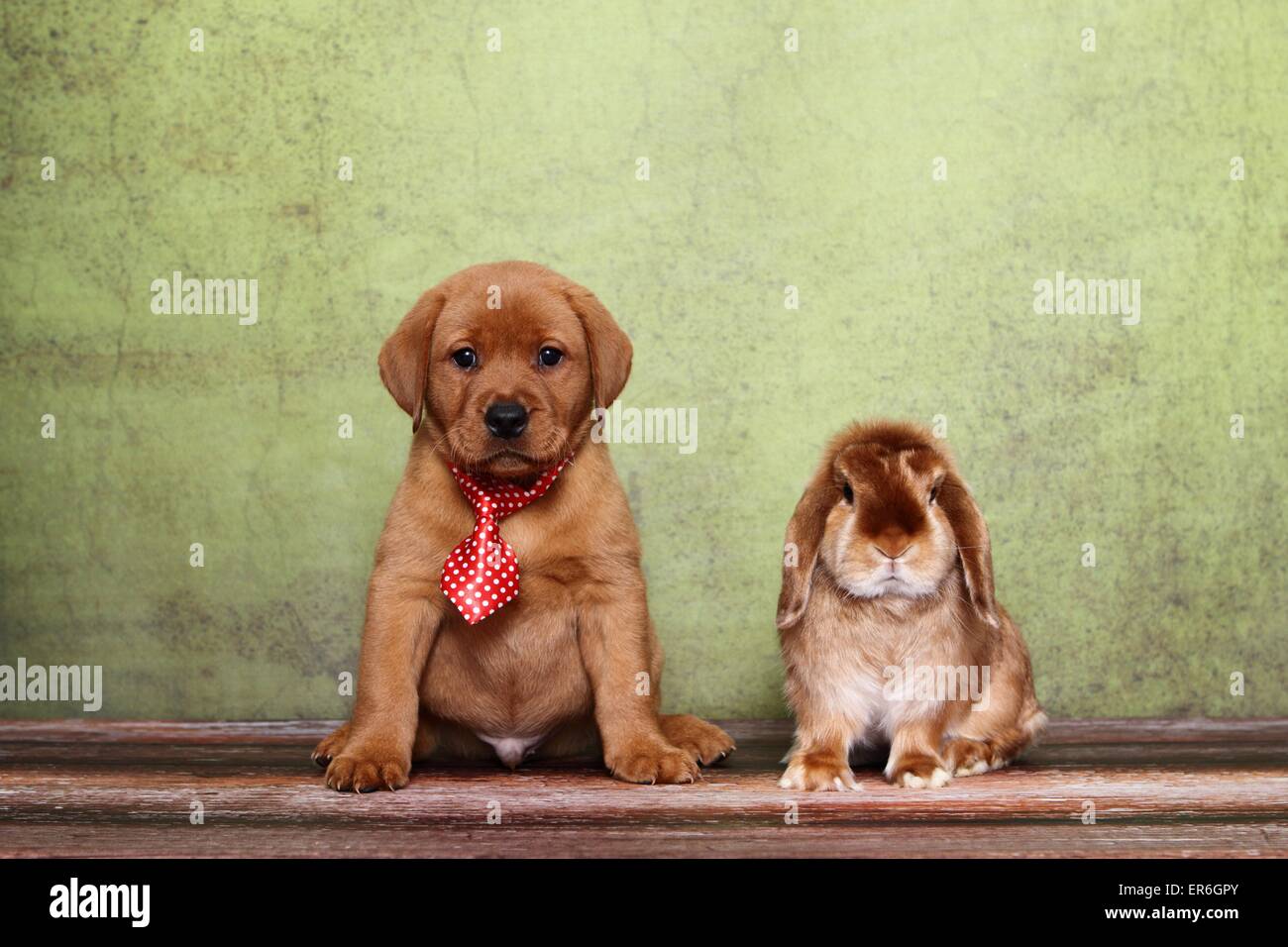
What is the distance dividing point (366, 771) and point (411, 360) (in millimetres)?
944

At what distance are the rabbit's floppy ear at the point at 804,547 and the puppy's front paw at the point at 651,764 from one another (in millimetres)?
391

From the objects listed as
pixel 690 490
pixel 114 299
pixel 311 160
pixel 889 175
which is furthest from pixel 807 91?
Answer: pixel 114 299

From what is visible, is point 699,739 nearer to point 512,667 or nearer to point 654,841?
point 512,667

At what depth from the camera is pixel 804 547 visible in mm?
2996

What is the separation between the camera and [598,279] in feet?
13.3

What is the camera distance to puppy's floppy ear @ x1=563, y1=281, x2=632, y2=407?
3104 millimetres

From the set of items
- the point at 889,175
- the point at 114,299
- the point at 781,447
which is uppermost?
the point at 889,175

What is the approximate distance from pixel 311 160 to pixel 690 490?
159 centimetres

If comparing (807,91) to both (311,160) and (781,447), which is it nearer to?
(781,447)

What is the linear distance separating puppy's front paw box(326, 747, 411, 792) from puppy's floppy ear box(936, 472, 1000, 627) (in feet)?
4.41

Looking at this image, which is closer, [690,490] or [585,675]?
[585,675]

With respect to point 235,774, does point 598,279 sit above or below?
above
